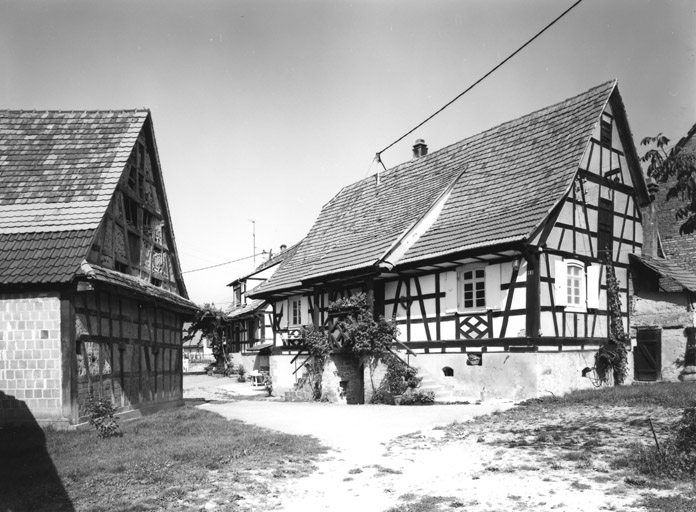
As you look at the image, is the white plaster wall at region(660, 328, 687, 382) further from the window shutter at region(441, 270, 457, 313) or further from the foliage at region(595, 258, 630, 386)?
the window shutter at region(441, 270, 457, 313)

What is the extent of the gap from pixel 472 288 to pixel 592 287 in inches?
145

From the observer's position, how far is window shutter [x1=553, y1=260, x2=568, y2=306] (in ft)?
56.8

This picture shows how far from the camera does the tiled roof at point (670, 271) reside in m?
19.5

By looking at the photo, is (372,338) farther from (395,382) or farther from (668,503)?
(668,503)

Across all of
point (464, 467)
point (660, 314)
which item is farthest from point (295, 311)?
point (464, 467)

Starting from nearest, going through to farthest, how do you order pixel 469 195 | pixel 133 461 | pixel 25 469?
pixel 25 469 < pixel 133 461 < pixel 469 195

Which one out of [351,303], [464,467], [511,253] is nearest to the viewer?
[464,467]

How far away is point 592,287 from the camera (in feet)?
60.5

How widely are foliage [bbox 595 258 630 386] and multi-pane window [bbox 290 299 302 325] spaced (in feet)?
42.2

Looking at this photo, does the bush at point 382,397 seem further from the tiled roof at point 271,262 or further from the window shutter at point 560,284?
the tiled roof at point 271,262

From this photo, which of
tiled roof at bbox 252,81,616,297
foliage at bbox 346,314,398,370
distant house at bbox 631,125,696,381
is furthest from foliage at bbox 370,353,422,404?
distant house at bbox 631,125,696,381

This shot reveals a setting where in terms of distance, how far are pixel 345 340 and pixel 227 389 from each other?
1366 centimetres

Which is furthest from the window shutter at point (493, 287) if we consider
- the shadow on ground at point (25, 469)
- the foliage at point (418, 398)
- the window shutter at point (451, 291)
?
the shadow on ground at point (25, 469)

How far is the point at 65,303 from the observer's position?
12672mm
